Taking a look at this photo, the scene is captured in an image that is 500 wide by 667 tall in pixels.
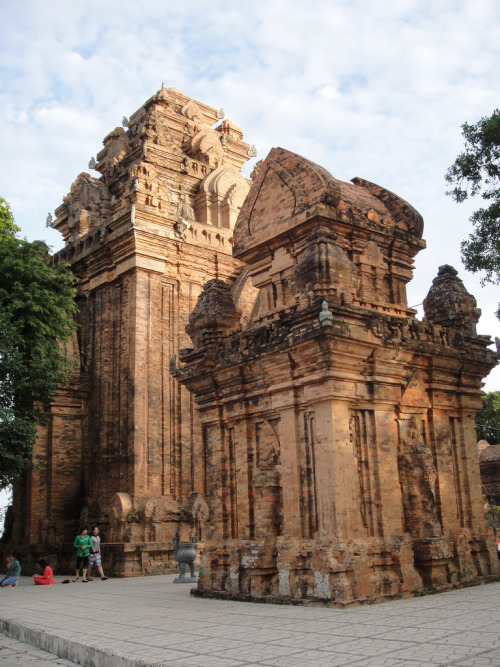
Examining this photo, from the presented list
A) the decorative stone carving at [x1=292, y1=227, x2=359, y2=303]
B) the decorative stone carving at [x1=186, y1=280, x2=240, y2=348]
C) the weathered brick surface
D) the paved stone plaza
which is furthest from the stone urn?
the decorative stone carving at [x1=292, y1=227, x2=359, y2=303]

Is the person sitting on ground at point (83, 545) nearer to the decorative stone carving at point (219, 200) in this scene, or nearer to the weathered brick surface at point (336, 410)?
the weathered brick surface at point (336, 410)

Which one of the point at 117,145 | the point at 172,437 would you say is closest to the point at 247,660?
the point at 172,437

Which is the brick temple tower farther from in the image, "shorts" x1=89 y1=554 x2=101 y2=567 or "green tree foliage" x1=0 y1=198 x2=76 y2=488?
"green tree foliage" x1=0 y1=198 x2=76 y2=488

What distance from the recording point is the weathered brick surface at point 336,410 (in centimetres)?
986

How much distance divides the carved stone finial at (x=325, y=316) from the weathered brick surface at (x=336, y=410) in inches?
1.7

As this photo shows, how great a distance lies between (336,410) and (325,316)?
4.57ft

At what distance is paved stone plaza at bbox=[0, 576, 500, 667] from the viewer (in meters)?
6.11

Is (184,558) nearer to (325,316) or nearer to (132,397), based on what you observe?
(132,397)

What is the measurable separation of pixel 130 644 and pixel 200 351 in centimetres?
597

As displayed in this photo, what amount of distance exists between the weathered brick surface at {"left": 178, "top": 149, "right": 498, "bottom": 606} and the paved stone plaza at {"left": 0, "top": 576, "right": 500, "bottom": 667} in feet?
2.15

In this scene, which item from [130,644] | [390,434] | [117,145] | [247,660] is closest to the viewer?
[247,660]

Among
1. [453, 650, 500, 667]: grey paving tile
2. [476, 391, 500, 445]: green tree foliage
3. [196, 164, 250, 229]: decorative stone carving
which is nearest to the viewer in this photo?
[453, 650, 500, 667]: grey paving tile

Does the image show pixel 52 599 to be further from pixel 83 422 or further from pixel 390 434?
pixel 83 422

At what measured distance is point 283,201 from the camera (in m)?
12.5
